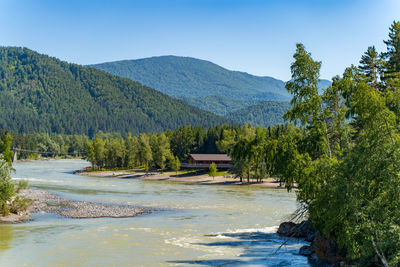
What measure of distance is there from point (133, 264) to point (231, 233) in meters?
15.4

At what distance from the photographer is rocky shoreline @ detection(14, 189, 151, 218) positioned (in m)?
59.3

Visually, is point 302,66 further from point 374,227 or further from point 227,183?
point 227,183

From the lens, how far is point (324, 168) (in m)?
28.4

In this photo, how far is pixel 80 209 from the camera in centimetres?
6378

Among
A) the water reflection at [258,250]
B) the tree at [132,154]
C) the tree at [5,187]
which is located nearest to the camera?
the water reflection at [258,250]

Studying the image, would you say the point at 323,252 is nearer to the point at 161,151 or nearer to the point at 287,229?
the point at 287,229

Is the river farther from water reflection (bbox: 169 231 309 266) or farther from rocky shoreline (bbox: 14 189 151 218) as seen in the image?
rocky shoreline (bbox: 14 189 151 218)

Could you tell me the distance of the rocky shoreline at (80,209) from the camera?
2335 inches

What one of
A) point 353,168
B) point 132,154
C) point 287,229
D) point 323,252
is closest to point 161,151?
point 132,154

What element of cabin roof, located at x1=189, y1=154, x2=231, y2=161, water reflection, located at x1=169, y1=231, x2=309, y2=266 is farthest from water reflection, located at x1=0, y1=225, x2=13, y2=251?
cabin roof, located at x1=189, y1=154, x2=231, y2=161

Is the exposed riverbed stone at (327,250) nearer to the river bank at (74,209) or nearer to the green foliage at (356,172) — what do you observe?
the green foliage at (356,172)

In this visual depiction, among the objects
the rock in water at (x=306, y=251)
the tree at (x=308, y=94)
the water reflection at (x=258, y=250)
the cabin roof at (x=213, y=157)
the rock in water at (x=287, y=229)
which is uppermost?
the tree at (x=308, y=94)

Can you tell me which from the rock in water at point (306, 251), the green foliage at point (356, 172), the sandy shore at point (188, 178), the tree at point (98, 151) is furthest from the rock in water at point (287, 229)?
the tree at point (98, 151)

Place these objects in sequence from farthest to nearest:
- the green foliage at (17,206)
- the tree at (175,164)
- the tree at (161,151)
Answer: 1. the tree at (161,151)
2. the tree at (175,164)
3. the green foliage at (17,206)
